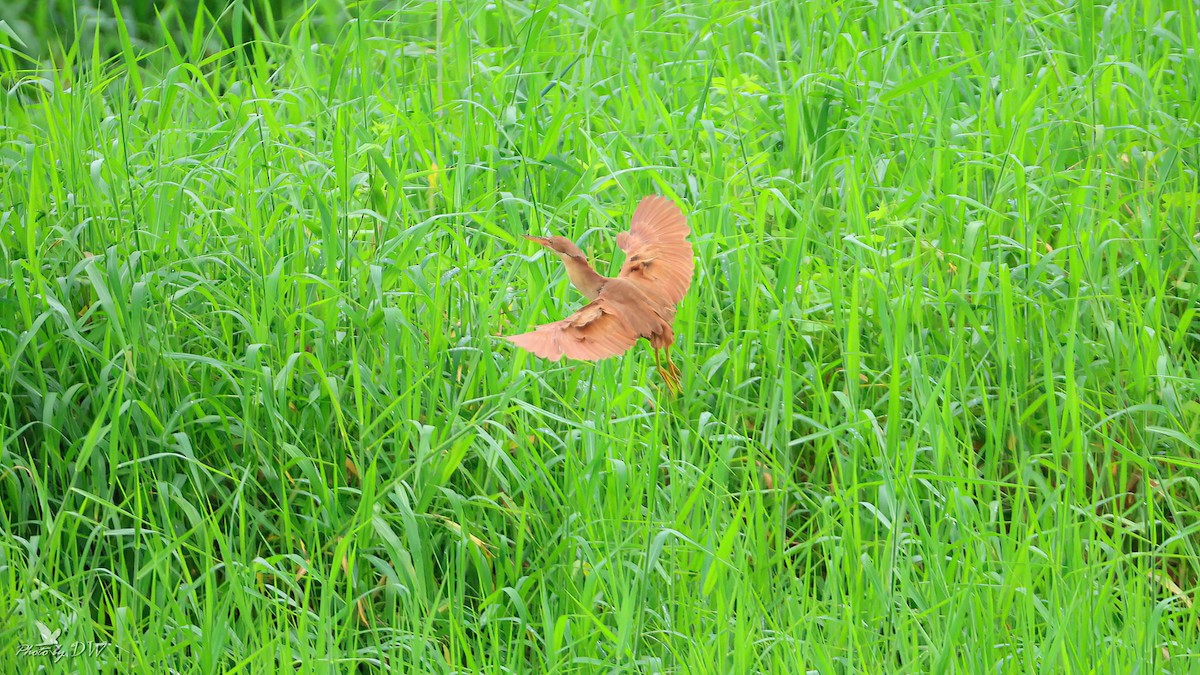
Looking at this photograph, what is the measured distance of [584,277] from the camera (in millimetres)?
2148

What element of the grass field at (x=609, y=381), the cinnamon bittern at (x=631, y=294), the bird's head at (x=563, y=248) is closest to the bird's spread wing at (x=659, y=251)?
the cinnamon bittern at (x=631, y=294)

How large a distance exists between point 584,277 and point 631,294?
0.09 m

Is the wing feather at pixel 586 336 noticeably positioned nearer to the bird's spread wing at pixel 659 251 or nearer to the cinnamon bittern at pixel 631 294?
the cinnamon bittern at pixel 631 294

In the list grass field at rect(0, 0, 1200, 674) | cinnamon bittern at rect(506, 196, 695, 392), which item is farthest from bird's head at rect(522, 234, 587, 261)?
grass field at rect(0, 0, 1200, 674)

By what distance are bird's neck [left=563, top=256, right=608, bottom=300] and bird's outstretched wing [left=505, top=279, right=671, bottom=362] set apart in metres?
0.03

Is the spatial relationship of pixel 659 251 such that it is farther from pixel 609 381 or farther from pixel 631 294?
pixel 609 381

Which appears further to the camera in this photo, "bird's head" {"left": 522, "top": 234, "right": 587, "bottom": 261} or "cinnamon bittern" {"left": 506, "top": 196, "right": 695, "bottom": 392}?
"bird's head" {"left": 522, "top": 234, "right": 587, "bottom": 261}

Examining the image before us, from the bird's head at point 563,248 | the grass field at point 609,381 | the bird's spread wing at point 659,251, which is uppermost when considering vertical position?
the bird's head at point 563,248

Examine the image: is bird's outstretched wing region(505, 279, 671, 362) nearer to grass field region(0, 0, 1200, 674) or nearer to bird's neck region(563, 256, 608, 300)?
bird's neck region(563, 256, 608, 300)

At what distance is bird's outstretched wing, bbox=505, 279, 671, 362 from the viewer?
6.25 feet

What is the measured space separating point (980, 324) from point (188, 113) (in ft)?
7.99

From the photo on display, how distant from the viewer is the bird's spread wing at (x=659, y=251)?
87.5 inches

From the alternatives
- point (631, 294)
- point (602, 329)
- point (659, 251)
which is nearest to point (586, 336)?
point (602, 329)

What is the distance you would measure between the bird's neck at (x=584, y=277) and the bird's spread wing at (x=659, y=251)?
63 millimetres
